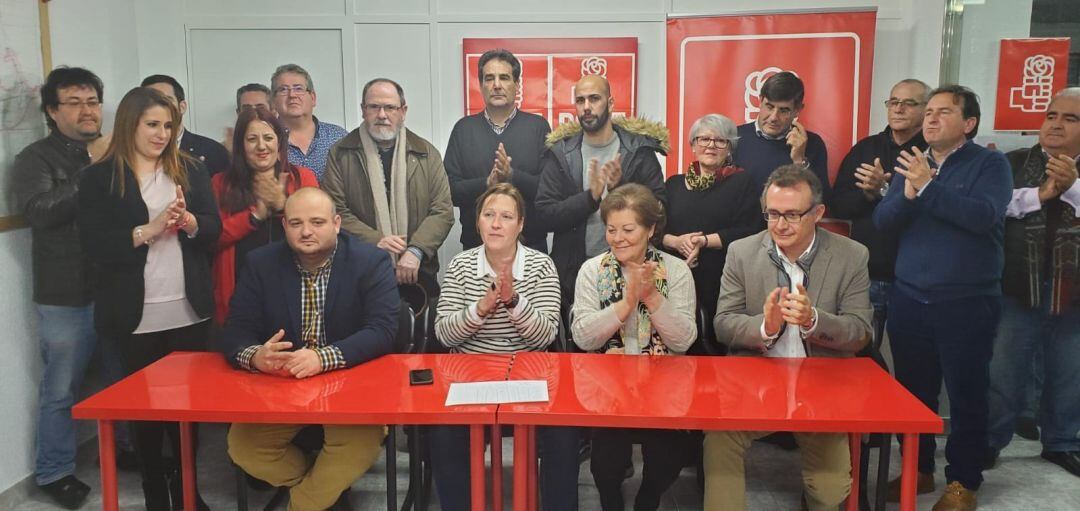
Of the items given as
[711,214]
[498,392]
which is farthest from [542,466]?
[711,214]

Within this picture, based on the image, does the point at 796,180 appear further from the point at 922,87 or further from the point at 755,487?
the point at 755,487

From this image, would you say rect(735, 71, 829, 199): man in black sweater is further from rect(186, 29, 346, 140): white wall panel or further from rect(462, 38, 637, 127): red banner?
rect(186, 29, 346, 140): white wall panel

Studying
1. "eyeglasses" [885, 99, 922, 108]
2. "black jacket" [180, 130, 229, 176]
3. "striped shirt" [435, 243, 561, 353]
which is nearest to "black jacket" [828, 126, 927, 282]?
"eyeglasses" [885, 99, 922, 108]

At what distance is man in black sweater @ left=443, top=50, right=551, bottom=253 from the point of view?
12.7ft

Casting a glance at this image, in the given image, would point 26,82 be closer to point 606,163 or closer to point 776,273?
point 606,163

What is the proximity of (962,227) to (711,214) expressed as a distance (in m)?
1.06

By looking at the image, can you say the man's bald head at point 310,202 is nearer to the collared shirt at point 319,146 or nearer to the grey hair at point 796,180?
the collared shirt at point 319,146

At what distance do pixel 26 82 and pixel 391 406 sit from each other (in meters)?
2.35

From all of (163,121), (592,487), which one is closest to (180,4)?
(163,121)

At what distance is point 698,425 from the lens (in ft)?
7.13

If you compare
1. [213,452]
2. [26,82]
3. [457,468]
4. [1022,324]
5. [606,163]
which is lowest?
[213,452]

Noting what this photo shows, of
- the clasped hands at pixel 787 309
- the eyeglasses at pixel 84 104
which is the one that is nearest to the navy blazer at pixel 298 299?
the eyeglasses at pixel 84 104

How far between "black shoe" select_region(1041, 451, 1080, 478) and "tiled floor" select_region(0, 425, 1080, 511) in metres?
0.03

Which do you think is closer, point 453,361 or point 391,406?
point 391,406
